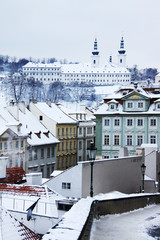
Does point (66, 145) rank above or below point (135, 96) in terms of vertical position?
below

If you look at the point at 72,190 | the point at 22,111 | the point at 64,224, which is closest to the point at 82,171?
the point at 72,190

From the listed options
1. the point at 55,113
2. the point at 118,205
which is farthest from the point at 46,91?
the point at 118,205

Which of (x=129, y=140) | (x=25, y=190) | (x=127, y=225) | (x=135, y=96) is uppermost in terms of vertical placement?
(x=135, y=96)

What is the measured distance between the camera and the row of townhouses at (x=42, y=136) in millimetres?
44406

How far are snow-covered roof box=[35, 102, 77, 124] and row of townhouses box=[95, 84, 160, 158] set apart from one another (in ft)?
25.2

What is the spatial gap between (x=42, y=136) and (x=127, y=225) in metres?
35.5

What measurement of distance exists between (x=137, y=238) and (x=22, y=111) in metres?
38.7

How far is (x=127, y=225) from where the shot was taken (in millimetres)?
14312

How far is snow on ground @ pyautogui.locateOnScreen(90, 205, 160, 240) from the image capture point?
12.5 m

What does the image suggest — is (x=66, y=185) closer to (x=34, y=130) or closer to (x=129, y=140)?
(x=129, y=140)

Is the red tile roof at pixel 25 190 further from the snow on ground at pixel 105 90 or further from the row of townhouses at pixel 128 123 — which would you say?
the snow on ground at pixel 105 90

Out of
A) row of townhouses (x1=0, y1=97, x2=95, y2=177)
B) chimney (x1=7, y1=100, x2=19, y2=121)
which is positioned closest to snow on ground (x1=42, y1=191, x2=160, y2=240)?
row of townhouses (x1=0, y1=97, x2=95, y2=177)

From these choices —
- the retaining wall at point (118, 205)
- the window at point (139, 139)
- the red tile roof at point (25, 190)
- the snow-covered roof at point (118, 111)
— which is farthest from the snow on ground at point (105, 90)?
the retaining wall at point (118, 205)

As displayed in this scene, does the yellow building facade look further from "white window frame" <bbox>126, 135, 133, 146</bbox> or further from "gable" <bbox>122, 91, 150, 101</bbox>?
"gable" <bbox>122, 91, 150, 101</bbox>
